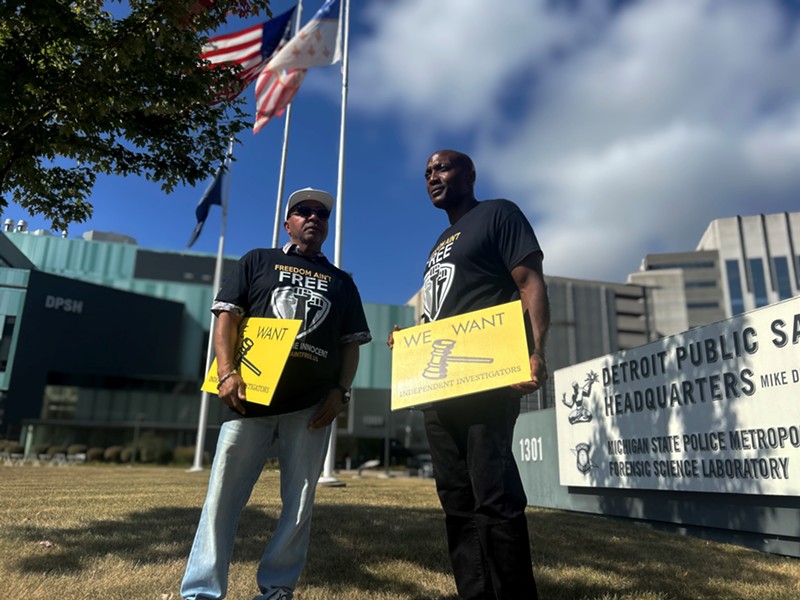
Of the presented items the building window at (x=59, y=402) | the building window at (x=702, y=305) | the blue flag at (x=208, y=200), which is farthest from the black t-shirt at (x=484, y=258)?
the building window at (x=702, y=305)

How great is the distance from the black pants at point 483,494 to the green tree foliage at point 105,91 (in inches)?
168

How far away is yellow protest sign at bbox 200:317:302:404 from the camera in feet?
8.55

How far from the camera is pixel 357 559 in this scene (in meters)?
4.06

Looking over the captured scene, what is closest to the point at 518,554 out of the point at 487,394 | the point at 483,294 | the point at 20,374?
the point at 487,394

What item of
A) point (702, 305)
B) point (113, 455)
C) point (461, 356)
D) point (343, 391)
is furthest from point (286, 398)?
point (702, 305)

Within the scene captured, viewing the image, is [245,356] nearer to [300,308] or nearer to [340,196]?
[300,308]

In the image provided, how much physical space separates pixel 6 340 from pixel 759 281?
10361 cm

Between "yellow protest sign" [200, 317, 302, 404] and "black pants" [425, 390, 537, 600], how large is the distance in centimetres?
74

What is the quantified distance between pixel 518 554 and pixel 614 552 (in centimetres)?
316

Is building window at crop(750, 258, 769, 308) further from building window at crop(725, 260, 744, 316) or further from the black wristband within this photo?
the black wristband

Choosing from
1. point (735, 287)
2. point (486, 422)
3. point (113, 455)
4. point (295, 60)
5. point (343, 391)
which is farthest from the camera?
point (735, 287)

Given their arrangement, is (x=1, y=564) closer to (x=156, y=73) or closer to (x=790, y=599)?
(x=156, y=73)

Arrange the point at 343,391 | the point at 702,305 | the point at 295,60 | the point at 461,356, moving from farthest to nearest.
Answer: the point at 702,305 < the point at 295,60 < the point at 343,391 < the point at 461,356

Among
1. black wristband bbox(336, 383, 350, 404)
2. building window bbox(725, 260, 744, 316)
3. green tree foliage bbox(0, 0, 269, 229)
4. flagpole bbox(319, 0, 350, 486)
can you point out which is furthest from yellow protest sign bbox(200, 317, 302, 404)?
building window bbox(725, 260, 744, 316)
